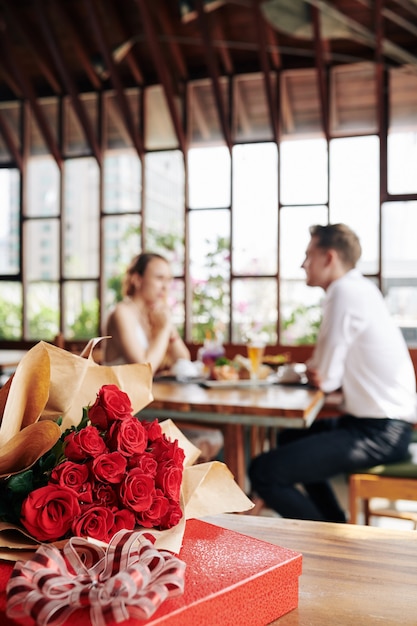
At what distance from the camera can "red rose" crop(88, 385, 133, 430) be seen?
0.72m

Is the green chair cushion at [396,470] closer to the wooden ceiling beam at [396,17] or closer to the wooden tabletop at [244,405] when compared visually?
the wooden tabletop at [244,405]

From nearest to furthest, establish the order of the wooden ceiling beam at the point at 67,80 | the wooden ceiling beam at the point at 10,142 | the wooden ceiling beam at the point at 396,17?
1. the wooden ceiling beam at the point at 396,17
2. the wooden ceiling beam at the point at 67,80
3. the wooden ceiling beam at the point at 10,142

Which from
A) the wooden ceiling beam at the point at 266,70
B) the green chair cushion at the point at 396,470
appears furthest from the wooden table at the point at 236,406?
the wooden ceiling beam at the point at 266,70

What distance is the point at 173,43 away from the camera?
279 inches

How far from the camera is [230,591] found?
611 mm

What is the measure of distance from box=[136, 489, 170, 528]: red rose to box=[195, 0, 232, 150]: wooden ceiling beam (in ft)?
20.7

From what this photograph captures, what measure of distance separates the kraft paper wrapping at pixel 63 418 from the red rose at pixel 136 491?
41 millimetres

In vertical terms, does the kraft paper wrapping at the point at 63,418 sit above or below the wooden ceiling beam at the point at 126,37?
below

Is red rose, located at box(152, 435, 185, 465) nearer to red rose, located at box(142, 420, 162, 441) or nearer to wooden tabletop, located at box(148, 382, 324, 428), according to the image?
red rose, located at box(142, 420, 162, 441)

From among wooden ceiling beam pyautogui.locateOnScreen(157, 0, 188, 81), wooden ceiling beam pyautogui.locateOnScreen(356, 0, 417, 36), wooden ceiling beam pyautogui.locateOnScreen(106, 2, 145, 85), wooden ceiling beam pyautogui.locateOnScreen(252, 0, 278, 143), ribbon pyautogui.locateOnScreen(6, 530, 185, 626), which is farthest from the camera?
wooden ceiling beam pyautogui.locateOnScreen(106, 2, 145, 85)

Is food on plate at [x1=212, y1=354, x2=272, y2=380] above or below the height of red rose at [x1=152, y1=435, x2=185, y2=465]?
below

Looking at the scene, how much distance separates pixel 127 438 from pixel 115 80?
691 cm

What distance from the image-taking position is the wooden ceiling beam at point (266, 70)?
6.35 m

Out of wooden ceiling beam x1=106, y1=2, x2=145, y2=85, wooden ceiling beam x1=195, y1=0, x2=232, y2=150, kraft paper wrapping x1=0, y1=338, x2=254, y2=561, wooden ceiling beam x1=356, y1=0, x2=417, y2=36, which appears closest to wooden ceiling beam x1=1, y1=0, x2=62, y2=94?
wooden ceiling beam x1=106, y1=2, x2=145, y2=85
